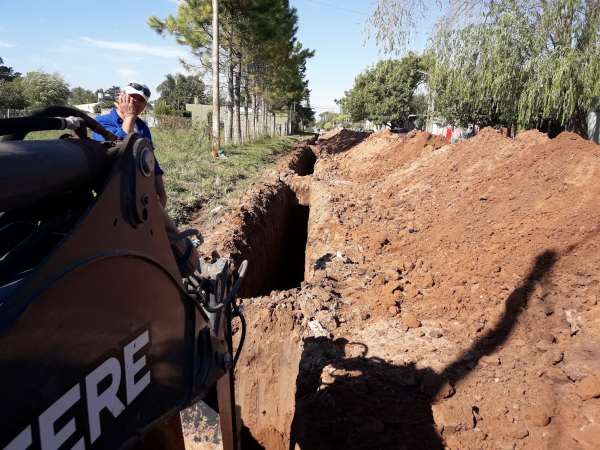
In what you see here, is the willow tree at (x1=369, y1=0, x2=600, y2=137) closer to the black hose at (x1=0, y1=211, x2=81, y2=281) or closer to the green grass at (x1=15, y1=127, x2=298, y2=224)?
the green grass at (x1=15, y1=127, x2=298, y2=224)

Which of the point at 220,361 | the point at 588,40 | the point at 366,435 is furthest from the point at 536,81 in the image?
the point at 220,361

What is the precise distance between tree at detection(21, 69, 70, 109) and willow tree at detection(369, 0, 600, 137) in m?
31.6

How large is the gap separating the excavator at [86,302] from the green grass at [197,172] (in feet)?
17.8

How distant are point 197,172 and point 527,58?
401 inches

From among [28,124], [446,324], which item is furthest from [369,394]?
[28,124]

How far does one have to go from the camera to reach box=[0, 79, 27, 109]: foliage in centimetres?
3203

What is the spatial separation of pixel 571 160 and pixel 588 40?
6.63m

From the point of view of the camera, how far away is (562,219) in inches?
201

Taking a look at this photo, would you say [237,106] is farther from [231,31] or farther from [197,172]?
[197,172]

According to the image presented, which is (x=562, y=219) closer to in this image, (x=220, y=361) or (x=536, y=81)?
(x=220, y=361)

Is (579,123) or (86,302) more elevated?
(579,123)

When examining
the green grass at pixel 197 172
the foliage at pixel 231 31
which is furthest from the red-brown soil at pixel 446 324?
the foliage at pixel 231 31

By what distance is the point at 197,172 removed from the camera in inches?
471

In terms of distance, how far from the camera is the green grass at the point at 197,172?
9.10 meters
